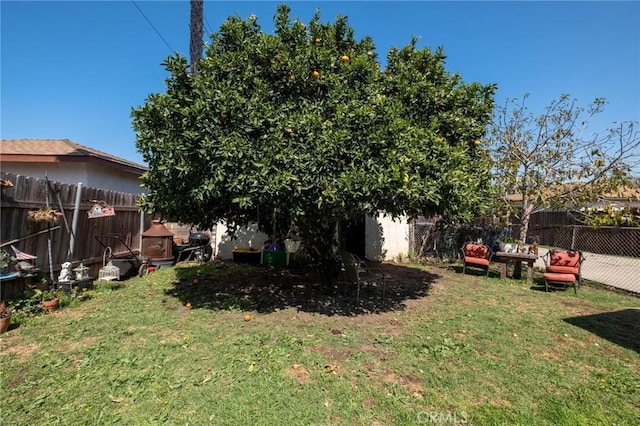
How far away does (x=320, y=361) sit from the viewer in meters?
3.45

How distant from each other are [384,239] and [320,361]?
26.0 ft

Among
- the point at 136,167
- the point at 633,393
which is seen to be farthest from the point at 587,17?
the point at 136,167

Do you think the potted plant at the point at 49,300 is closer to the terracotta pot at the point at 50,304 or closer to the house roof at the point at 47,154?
the terracotta pot at the point at 50,304

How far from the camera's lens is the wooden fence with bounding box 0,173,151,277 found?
4.86 metres

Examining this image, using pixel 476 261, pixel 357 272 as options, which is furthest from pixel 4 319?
pixel 476 261

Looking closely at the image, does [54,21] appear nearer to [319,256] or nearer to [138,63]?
[138,63]

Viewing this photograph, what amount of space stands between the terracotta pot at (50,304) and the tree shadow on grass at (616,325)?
25.5 feet

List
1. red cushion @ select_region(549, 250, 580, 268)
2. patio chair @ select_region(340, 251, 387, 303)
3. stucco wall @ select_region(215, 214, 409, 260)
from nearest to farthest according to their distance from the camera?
patio chair @ select_region(340, 251, 387, 303) < red cushion @ select_region(549, 250, 580, 268) < stucco wall @ select_region(215, 214, 409, 260)

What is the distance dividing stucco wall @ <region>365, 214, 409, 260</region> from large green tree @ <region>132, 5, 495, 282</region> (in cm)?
568

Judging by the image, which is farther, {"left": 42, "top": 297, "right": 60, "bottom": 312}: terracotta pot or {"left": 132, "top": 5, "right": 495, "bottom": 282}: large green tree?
{"left": 42, "top": 297, "right": 60, "bottom": 312}: terracotta pot

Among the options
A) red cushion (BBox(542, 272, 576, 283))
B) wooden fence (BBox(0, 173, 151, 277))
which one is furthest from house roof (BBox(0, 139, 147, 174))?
red cushion (BBox(542, 272, 576, 283))

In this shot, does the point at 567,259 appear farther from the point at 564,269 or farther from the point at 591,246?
the point at 591,246

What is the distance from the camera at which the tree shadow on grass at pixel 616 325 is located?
13.9 ft

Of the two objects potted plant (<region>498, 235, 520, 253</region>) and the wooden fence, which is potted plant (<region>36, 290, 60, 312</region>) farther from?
potted plant (<region>498, 235, 520, 253</region>)
